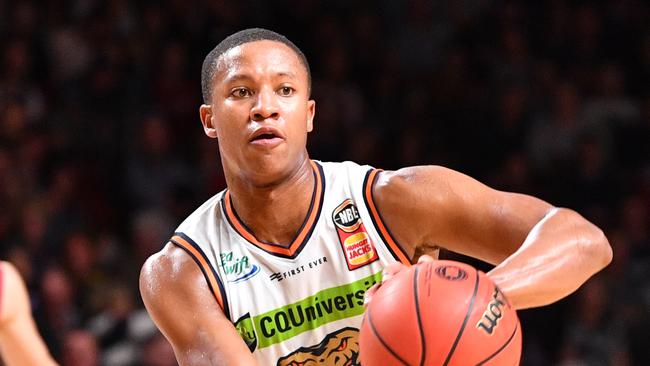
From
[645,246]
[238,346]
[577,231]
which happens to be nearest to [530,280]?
[577,231]

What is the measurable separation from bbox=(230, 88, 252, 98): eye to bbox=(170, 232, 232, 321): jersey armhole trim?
55 cm

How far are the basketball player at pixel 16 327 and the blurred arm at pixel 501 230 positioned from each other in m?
1.31

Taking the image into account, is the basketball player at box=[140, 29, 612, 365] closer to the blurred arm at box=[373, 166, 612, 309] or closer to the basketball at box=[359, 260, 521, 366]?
the blurred arm at box=[373, 166, 612, 309]

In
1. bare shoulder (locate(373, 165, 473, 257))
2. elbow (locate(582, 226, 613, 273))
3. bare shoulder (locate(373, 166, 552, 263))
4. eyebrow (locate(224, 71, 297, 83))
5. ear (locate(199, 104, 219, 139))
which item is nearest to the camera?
elbow (locate(582, 226, 613, 273))

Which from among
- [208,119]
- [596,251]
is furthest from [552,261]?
[208,119]

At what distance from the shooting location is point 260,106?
3674 mm

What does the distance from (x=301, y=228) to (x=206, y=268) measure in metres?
0.37

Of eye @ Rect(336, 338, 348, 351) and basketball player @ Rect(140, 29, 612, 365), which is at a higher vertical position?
basketball player @ Rect(140, 29, 612, 365)

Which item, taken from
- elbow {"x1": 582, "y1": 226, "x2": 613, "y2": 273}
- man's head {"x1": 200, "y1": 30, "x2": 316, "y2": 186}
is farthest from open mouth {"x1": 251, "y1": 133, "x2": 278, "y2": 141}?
elbow {"x1": 582, "y1": 226, "x2": 613, "y2": 273}

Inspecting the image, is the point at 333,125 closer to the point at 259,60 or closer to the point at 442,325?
the point at 259,60

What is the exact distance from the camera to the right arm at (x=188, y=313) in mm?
3535

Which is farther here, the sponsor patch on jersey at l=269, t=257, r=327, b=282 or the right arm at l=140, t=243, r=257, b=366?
the sponsor patch on jersey at l=269, t=257, r=327, b=282

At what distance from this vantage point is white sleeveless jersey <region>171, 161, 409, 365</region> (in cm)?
373

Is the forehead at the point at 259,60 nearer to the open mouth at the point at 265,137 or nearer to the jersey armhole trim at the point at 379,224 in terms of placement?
the open mouth at the point at 265,137
